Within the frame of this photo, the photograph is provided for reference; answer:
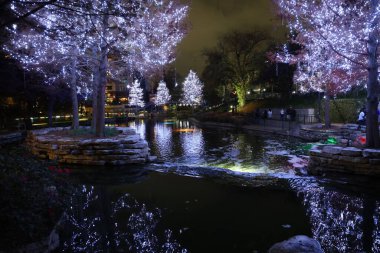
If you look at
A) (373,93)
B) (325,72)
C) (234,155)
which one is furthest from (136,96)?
(373,93)

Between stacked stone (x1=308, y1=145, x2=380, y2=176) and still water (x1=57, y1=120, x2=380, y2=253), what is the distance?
88 cm

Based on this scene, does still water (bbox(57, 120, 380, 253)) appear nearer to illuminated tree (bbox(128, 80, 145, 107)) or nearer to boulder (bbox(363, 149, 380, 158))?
boulder (bbox(363, 149, 380, 158))

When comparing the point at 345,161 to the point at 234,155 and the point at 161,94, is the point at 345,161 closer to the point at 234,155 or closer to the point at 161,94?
the point at 234,155

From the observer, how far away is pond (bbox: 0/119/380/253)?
5.19 m

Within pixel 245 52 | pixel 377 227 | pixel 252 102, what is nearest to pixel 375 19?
pixel 377 227

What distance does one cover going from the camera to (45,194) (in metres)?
4.96

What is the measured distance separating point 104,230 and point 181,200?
215cm

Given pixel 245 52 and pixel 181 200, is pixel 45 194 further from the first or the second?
pixel 245 52

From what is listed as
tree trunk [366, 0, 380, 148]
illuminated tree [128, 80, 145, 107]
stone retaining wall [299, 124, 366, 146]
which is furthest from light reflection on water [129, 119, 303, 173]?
illuminated tree [128, 80, 145, 107]

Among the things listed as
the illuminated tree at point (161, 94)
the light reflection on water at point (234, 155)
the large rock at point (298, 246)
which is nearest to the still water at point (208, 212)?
the large rock at point (298, 246)

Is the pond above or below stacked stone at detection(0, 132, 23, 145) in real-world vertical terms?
below

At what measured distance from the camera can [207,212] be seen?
6.59m

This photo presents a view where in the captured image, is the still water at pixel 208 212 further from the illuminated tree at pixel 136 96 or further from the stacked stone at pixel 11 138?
the illuminated tree at pixel 136 96

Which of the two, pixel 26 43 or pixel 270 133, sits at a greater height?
pixel 26 43
